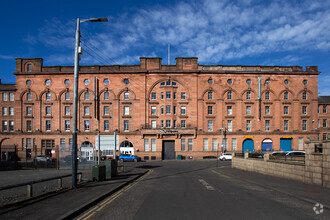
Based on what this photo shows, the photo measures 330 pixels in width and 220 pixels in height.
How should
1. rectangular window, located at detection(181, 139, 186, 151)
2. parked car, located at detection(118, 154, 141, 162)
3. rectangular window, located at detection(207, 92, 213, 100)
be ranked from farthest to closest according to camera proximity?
1. rectangular window, located at detection(207, 92, 213, 100)
2. rectangular window, located at detection(181, 139, 186, 151)
3. parked car, located at detection(118, 154, 141, 162)

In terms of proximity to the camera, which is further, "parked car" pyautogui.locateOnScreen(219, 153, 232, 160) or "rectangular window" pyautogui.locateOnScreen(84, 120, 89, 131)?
"rectangular window" pyautogui.locateOnScreen(84, 120, 89, 131)

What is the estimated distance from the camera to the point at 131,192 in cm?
1309

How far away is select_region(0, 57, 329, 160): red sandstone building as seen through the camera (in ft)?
163

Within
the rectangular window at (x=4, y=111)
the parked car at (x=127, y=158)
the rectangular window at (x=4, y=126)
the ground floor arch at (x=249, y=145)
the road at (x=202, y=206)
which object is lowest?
the parked car at (x=127, y=158)

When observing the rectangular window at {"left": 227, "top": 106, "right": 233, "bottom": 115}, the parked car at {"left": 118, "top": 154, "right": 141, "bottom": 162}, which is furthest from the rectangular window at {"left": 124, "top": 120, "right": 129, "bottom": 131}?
the rectangular window at {"left": 227, "top": 106, "right": 233, "bottom": 115}

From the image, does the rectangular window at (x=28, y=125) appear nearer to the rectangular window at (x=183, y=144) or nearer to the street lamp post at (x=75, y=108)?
the rectangular window at (x=183, y=144)

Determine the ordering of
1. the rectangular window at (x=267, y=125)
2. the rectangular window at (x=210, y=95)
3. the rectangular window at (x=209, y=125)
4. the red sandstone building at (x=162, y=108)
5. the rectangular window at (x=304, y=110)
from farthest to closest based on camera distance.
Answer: the rectangular window at (x=304, y=110)
the rectangular window at (x=267, y=125)
the rectangular window at (x=210, y=95)
the rectangular window at (x=209, y=125)
the red sandstone building at (x=162, y=108)

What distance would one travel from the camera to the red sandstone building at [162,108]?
49.8m

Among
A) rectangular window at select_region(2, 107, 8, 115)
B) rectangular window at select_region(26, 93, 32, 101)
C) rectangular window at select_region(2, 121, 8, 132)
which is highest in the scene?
rectangular window at select_region(26, 93, 32, 101)

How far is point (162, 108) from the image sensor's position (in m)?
50.0

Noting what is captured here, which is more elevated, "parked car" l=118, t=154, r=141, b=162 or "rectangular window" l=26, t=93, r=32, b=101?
"rectangular window" l=26, t=93, r=32, b=101

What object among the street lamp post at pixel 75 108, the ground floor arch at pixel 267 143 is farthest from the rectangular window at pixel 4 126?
the ground floor arch at pixel 267 143

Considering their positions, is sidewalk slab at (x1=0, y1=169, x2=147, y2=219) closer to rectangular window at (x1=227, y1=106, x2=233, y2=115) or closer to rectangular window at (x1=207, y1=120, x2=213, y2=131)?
rectangular window at (x1=207, y1=120, x2=213, y2=131)

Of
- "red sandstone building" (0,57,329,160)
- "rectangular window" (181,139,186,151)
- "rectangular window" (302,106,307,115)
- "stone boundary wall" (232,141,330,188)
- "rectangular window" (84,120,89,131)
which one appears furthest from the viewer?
"rectangular window" (302,106,307,115)
